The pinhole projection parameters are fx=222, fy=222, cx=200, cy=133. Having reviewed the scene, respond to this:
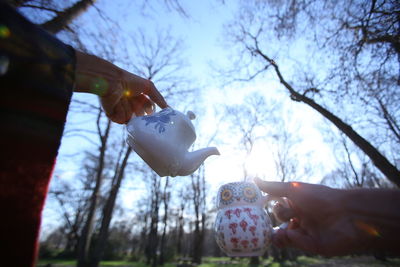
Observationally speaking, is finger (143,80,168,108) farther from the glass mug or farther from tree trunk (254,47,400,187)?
tree trunk (254,47,400,187)

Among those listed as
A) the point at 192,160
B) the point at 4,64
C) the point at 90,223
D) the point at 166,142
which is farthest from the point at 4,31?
the point at 90,223

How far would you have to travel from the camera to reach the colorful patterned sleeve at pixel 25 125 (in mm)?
471

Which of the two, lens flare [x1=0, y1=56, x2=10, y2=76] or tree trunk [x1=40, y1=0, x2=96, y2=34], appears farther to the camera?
tree trunk [x1=40, y1=0, x2=96, y2=34]

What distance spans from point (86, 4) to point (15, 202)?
5.77 meters

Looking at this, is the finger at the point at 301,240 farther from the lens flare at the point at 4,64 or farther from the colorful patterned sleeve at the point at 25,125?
the lens flare at the point at 4,64

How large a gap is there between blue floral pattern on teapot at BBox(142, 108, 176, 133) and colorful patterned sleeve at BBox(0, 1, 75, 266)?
69 cm

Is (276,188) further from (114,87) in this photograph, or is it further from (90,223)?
(90,223)

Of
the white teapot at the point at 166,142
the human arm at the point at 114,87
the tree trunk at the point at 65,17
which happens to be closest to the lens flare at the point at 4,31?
the human arm at the point at 114,87

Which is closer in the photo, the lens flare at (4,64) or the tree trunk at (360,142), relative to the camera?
the lens flare at (4,64)

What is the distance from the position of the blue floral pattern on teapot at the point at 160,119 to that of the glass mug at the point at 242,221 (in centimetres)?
67

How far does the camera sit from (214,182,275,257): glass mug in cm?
137

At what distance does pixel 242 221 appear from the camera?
145cm

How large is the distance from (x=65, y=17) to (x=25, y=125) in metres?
5.29

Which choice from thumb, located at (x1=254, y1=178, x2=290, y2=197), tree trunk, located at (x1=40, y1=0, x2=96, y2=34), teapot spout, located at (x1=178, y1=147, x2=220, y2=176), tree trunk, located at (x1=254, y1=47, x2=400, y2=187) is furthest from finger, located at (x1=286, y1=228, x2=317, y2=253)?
tree trunk, located at (x1=40, y1=0, x2=96, y2=34)
